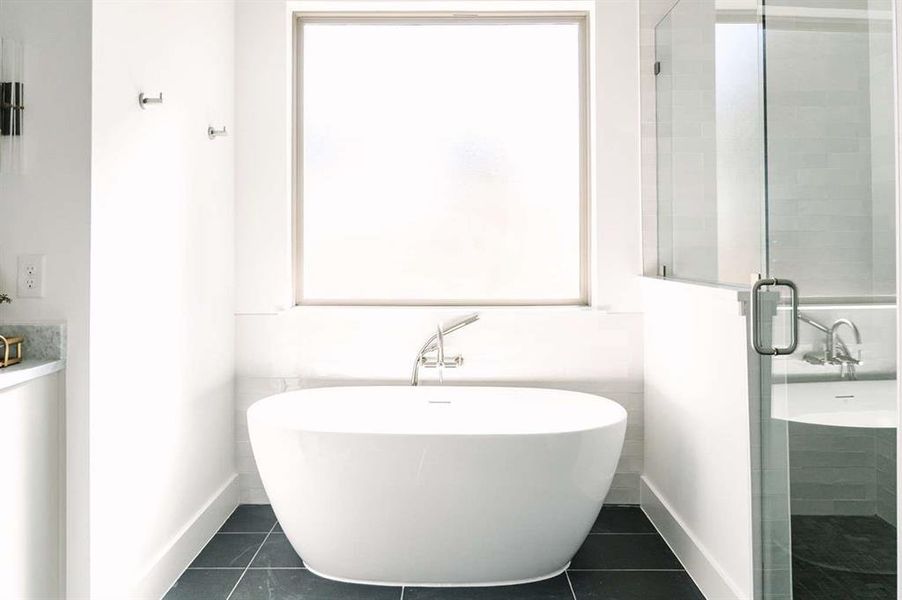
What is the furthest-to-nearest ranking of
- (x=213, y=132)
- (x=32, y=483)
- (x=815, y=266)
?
(x=213, y=132)
(x=32, y=483)
(x=815, y=266)

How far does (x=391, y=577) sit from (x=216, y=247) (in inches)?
59.7

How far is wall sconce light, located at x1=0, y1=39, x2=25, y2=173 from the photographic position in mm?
1763

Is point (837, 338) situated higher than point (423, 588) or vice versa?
point (837, 338)

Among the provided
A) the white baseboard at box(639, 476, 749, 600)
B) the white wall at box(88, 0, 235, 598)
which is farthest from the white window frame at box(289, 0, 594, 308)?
the white baseboard at box(639, 476, 749, 600)

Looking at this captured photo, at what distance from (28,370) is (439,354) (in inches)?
65.0

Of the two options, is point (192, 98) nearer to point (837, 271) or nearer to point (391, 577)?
point (391, 577)

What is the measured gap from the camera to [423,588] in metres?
2.31

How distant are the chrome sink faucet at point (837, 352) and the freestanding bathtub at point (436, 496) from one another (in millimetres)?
816

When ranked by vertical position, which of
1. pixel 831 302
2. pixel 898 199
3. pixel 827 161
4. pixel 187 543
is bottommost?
pixel 187 543

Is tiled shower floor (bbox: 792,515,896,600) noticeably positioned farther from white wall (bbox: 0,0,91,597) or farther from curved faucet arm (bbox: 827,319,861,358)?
white wall (bbox: 0,0,91,597)

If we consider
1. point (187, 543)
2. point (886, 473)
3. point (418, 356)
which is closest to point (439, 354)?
point (418, 356)

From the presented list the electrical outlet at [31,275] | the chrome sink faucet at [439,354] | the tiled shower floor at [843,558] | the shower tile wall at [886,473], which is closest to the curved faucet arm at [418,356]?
the chrome sink faucet at [439,354]

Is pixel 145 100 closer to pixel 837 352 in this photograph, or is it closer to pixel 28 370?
pixel 28 370

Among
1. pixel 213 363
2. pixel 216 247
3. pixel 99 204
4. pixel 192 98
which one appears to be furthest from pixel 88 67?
pixel 213 363
